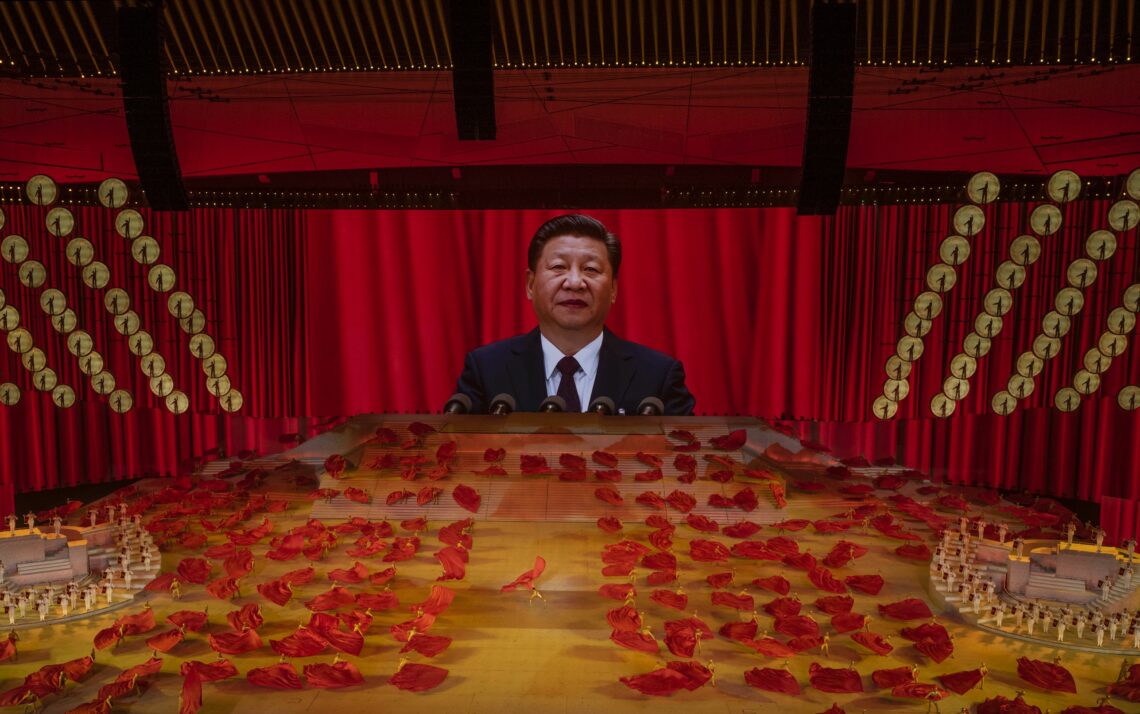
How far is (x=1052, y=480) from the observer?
25.8 ft

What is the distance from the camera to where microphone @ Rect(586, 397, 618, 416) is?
25.2 feet

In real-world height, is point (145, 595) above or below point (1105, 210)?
below

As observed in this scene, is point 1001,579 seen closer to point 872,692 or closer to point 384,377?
point 872,692

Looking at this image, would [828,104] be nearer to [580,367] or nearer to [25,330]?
[580,367]

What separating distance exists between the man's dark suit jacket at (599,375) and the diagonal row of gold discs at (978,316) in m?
2.14

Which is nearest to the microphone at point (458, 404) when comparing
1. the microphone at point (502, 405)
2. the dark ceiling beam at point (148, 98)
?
the microphone at point (502, 405)

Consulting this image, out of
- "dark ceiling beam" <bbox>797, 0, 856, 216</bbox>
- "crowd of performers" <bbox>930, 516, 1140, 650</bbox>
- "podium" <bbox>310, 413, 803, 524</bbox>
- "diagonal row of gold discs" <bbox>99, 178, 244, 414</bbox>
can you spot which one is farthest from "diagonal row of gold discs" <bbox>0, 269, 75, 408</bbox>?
"crowd of performers" <bbox>930, 516, 1140, 650</bbox>

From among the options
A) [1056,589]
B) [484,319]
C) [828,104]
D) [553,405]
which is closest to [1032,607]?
[1056,589]

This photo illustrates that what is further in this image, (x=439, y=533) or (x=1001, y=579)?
(x=439, y=533)

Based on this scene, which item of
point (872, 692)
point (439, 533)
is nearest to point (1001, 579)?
point (872, 692)

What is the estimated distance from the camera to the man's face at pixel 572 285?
8.02m

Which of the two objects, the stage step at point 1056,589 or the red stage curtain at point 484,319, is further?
the red stage curtain at point 484,319

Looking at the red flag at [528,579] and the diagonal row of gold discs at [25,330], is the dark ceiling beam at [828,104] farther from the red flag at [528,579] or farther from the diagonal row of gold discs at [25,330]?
the diagonal row of gold discs at [25,330]

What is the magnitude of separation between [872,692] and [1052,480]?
17.2ft
